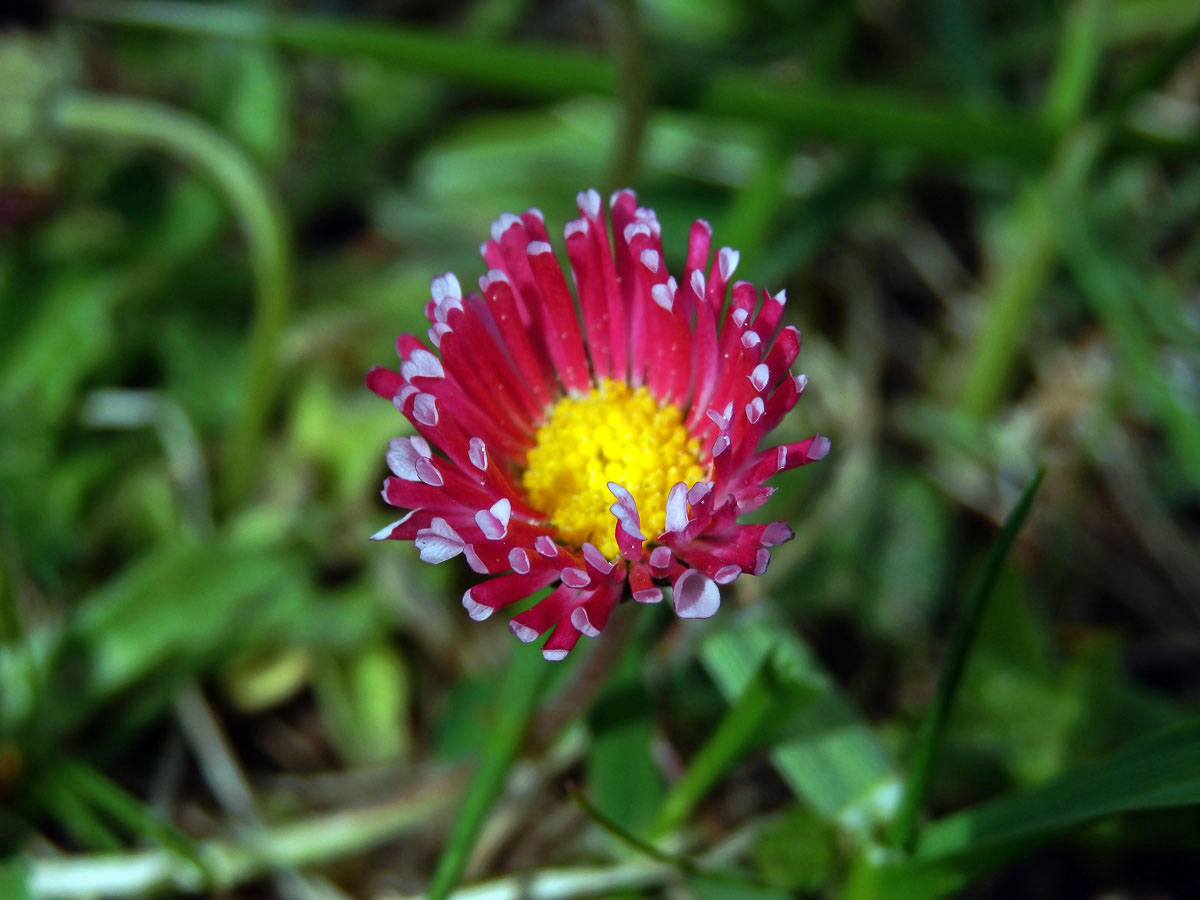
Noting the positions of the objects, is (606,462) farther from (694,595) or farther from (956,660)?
(956,660)

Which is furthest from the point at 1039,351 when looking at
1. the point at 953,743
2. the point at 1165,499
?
the point at 953,743

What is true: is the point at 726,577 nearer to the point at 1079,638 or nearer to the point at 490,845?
the point at 490,845

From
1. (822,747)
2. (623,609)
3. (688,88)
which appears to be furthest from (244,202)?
(822,747)

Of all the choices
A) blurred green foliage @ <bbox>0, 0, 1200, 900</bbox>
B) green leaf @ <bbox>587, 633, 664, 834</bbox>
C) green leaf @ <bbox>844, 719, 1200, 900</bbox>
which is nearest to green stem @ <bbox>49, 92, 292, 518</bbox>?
blurred green foliage @ <bbox>0, 0, 1200, 900</bbox>

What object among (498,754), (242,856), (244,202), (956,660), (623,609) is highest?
(244,202)

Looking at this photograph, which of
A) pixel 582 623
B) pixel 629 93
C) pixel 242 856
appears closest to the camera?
pixel 582 623

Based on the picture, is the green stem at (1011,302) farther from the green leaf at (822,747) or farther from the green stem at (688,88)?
the green leaf at (822,747)

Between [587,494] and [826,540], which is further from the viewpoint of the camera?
[826,540]

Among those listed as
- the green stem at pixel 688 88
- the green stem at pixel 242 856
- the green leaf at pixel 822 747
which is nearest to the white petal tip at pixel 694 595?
the green leaf at pixel 822 747
